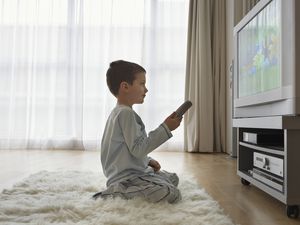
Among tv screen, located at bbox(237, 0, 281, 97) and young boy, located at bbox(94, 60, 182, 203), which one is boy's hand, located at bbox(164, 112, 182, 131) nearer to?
young boy, located at bbox(94, 60, 182, 203)

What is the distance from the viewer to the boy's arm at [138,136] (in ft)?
4.50

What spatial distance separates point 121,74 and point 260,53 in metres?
0.70

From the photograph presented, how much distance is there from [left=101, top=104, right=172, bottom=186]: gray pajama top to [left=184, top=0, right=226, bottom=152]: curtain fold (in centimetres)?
259

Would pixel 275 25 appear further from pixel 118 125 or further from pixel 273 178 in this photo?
pixel 118 125

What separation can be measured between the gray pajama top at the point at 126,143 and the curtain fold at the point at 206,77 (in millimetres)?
2586

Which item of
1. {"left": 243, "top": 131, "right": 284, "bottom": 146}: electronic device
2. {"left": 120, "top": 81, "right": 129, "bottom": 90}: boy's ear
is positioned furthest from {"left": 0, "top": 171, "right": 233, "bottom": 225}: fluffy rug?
{"left": 120, "top": 81, "right": 129, "bottom": 90}: boy's ear

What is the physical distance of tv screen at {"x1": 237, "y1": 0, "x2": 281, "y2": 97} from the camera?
1.48 meters

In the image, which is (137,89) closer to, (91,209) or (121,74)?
(121,74)

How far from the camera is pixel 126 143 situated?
1402 millimetres

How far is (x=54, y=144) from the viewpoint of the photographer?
4195mm

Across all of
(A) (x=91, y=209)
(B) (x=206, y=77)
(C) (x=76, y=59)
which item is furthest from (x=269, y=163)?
(C) (x=76, y=59)

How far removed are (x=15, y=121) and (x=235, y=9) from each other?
9.32 feet

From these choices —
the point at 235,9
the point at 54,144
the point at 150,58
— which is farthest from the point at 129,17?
the point at 54,144

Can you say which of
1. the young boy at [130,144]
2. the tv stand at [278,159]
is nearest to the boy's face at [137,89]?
the young boy at [130,144]
